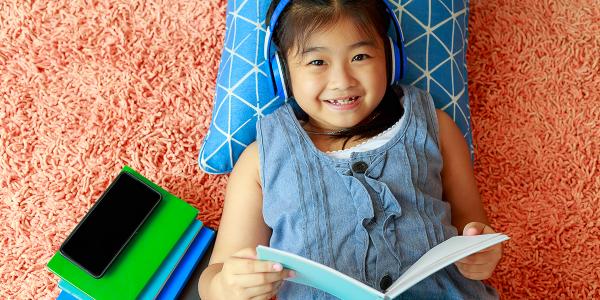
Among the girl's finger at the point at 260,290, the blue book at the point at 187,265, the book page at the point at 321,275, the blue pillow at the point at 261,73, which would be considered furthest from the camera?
the blue pillow at the point at 261,73

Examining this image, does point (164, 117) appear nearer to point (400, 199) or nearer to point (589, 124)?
point (400, 199)

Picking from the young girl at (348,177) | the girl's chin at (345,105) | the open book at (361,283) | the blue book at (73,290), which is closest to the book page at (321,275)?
the open book at (361,283)

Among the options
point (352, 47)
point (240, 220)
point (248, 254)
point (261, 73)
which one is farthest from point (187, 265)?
point (352, 47)

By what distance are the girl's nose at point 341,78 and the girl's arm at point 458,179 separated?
0.23 m

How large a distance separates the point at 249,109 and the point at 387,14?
0.33 m

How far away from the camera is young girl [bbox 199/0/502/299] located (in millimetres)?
883

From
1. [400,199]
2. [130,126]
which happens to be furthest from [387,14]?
[130,126]

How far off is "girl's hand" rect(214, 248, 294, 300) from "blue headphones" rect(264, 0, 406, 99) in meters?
0.34

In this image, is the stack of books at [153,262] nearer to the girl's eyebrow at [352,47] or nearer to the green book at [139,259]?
the green book at [139,259]

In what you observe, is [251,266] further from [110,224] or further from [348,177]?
[110,224]

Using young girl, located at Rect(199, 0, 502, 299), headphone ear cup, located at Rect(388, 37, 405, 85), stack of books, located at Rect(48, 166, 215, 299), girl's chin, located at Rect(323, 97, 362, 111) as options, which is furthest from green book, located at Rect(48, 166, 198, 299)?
headphone ear cup, located at Rect(388, 37, 405, 85)

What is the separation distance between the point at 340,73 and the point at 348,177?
0.58ft

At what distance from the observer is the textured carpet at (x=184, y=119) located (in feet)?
3.68

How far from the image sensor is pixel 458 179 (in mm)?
1012
